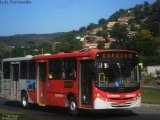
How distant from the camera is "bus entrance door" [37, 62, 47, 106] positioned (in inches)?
952

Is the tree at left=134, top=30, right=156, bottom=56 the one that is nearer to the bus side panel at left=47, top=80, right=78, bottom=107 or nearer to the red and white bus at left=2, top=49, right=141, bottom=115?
the bus side panel at left=47, top=80, right=78, bottom=107

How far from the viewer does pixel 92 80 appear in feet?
63.9

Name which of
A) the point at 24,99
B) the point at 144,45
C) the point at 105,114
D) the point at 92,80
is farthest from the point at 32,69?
the point at 144,45

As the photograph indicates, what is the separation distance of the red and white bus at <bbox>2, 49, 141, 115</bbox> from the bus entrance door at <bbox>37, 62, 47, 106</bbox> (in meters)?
0.05

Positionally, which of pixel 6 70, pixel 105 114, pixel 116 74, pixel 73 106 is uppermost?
pixel 6 70

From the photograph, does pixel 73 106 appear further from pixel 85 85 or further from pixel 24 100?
pixel 24 100

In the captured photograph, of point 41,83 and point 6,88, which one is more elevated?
point 41,83

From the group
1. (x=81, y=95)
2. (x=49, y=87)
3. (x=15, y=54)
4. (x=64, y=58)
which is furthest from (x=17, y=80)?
(x=15, y=54)

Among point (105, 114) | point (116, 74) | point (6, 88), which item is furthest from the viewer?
point (6, 88)

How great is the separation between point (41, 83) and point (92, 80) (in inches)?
220

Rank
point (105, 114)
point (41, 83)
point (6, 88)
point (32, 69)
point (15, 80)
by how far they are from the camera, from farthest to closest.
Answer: point (6, 88), point (15, 80), point (32, 69), point (41, 83), point (105, 114)

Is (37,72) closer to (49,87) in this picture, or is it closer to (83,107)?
(49,87)

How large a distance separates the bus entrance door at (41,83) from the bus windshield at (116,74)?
519 cm

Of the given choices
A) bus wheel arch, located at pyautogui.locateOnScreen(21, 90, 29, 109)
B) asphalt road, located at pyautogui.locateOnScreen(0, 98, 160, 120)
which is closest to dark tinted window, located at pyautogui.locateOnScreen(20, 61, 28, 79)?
bus wheel arch, located at pyautogui.locateOnScreen(21, 90, 29, 109)
